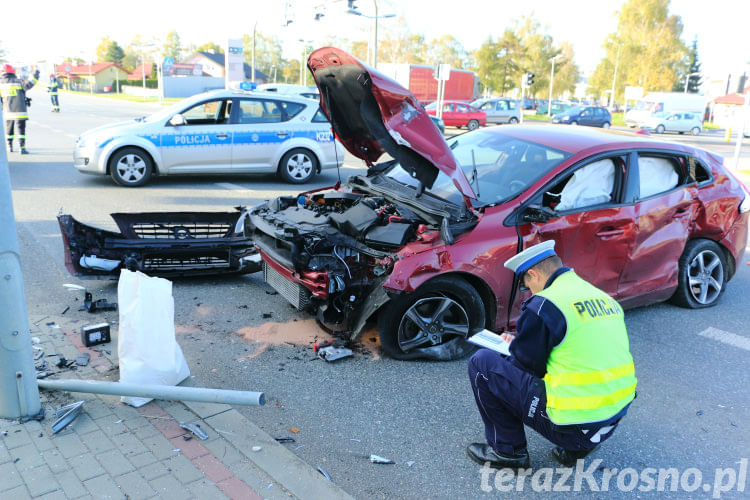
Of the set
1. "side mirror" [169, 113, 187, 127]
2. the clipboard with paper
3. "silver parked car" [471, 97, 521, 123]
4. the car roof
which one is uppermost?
"silver parked car" [471, 97, 521, 123]

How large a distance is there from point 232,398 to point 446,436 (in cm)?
128

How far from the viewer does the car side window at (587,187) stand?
4699mm

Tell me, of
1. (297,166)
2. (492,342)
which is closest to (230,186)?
(297,166)

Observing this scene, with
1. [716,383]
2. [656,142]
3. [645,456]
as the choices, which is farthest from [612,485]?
[656,142]

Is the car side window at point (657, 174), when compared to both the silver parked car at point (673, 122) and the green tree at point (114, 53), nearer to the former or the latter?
the silver parked car at point (673, 122)

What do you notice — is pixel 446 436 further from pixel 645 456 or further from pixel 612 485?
pixel 645 456

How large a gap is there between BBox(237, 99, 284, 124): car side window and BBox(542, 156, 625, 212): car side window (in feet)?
24.7

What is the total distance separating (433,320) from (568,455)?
1.40 m

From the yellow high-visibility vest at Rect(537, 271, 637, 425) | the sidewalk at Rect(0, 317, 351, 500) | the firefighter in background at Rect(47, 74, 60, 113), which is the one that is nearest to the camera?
the yellow high-visibility vest at Rect(537, 271, 637, 425)

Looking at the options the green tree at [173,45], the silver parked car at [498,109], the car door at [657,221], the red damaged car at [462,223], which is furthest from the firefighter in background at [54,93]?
the green tree at [173,45]

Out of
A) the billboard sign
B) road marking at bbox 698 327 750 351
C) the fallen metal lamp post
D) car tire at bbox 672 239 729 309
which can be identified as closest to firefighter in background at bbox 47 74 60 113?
the billboard sign

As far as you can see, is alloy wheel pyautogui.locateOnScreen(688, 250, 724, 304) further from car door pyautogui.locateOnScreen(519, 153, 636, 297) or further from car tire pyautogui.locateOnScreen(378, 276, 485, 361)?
car tire pyautogui.locateOnScreen(378, 276, 485, 361)

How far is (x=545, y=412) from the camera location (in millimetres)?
2906

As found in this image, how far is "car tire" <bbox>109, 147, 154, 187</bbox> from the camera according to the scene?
10.4 m
